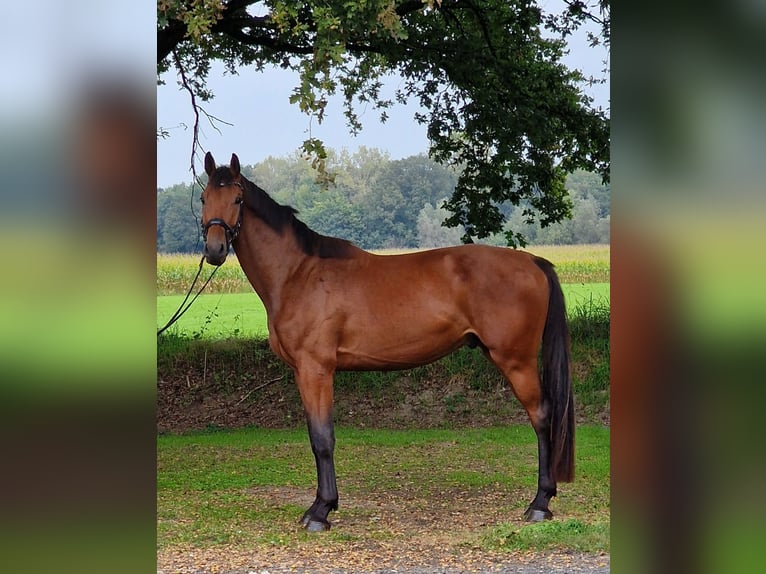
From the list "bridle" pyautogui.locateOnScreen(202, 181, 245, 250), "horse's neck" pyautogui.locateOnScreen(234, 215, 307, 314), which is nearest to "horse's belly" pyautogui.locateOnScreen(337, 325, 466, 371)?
"horse's neck" pyautogui.locateOnScreen(234, 215, 307, 314)

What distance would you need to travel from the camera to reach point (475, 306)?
5.27m

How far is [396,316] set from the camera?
5258mm

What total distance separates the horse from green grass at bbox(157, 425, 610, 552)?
14.9 inches

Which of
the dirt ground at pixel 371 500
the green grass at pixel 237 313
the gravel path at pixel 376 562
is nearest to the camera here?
the gravel path at pixel 376 562

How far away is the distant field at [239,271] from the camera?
1000 cm

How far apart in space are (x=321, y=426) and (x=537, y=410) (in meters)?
1.40

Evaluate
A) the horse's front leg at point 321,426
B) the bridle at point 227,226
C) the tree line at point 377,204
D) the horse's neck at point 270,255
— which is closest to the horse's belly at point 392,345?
the horse's front leg at point 321,426

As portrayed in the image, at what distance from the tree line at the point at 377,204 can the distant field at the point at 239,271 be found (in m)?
0.13

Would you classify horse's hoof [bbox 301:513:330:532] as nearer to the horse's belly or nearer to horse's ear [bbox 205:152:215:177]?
the horse's belly

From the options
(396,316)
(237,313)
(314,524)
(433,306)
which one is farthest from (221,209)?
(237,313)

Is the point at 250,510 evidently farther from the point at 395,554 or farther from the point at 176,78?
the point at 176,78

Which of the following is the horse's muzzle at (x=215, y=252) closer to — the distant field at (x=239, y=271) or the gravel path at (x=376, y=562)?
the gravel path at (x=376, y=562)

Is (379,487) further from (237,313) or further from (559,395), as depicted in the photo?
(237,313)
